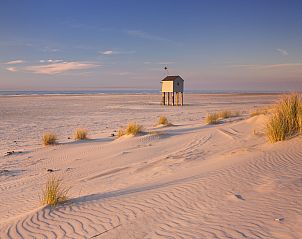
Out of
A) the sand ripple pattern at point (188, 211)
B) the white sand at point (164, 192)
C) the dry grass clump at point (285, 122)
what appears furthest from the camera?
the dry grass clump at point (285, 122)

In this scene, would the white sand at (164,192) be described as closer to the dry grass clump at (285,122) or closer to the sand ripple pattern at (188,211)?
the sand ripple pattern at (188,211)

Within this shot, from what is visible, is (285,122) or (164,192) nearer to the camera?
(164,192)

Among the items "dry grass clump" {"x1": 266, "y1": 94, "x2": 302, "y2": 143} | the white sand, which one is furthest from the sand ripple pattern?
"dry grass clump" {"x1": 266, "y1": 94, "x2": 302, "y2": 143}

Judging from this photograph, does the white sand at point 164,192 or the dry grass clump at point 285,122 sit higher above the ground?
the dry grass clump at point 285,122

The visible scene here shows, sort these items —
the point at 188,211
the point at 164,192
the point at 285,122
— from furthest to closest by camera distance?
1. the point at 285,122
2. the point at 164,192
3. the point at 188,211

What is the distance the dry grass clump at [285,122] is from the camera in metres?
8.28

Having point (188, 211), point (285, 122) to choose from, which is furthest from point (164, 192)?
point (285, 122)

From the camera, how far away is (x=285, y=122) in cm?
850

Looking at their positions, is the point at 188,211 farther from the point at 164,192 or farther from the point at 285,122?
the point at 285,122

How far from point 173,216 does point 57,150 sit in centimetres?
760

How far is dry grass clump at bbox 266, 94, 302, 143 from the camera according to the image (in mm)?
8281

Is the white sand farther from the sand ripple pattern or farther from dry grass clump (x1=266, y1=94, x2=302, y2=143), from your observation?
dry grass clump (x1=266, y1=94, x2=302, y2=143)

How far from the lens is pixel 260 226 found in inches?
150

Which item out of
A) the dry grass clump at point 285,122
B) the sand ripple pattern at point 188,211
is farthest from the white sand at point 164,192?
the dry grass clump at point 285,122
